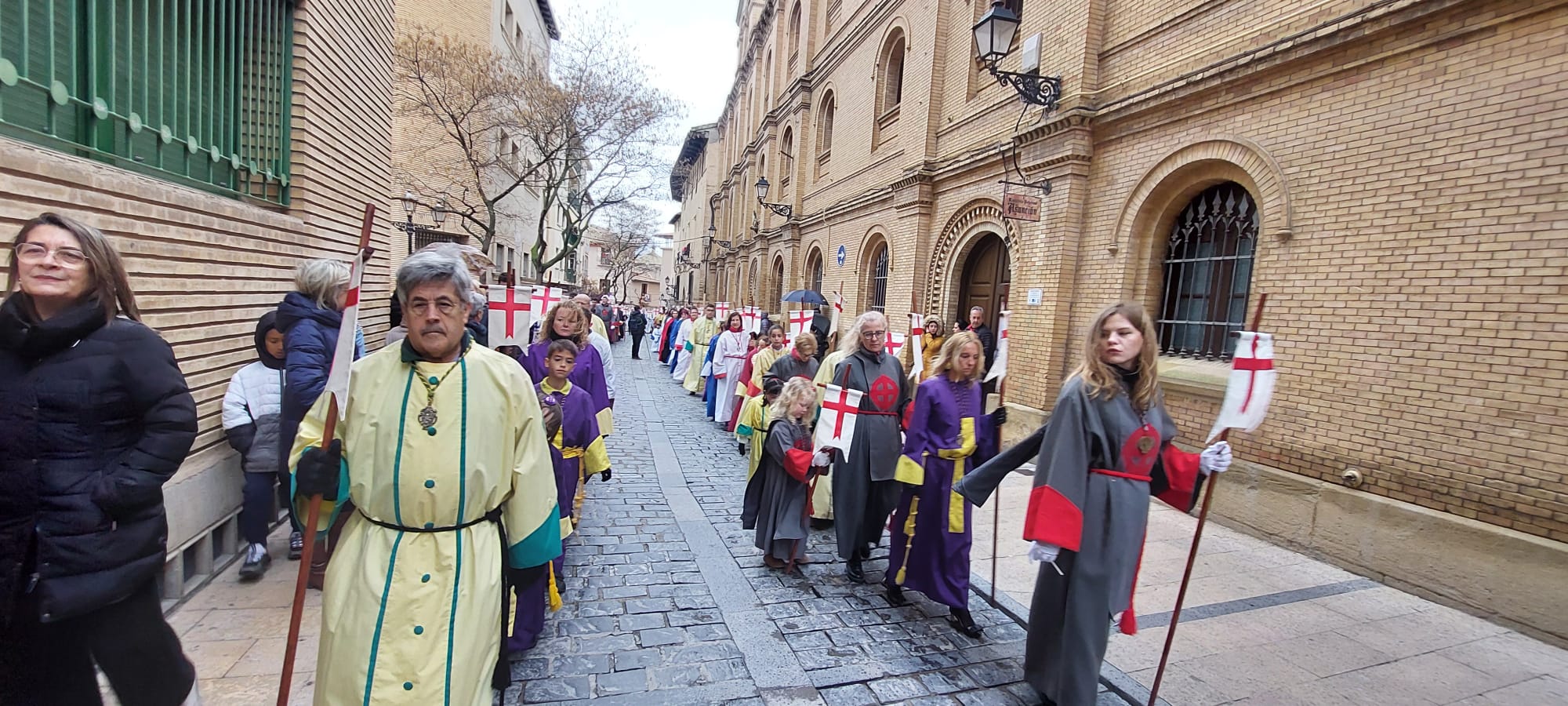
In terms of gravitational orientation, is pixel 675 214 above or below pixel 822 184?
above

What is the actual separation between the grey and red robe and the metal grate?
39.5ft

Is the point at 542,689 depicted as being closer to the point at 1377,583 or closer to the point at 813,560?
the point at 813,560

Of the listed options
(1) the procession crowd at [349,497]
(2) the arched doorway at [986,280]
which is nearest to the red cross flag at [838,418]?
(1) the procession crowd at [349,497]

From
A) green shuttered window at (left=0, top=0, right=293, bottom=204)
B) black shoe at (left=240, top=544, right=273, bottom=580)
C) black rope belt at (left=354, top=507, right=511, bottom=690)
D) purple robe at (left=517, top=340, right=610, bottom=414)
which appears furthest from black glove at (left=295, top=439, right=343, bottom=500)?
purple robe at (left=517, top=340, right=610, bottom=414)

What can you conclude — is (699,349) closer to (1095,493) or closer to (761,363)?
(761,363)

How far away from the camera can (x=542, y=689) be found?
3309 millimetres

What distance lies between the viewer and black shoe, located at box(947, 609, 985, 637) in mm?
4152

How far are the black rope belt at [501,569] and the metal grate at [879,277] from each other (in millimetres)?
13154

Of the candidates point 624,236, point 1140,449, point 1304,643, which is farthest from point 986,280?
point 624,236

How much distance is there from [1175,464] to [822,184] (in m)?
16.6

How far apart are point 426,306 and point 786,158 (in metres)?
22.3

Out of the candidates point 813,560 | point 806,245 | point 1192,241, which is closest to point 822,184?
point 806,245

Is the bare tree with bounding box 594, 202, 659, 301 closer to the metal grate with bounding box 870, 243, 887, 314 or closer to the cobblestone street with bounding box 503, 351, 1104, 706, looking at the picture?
the metal grate with bounding box 870, 243, 887, 314

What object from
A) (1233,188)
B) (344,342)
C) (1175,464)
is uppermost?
(1233,188)
